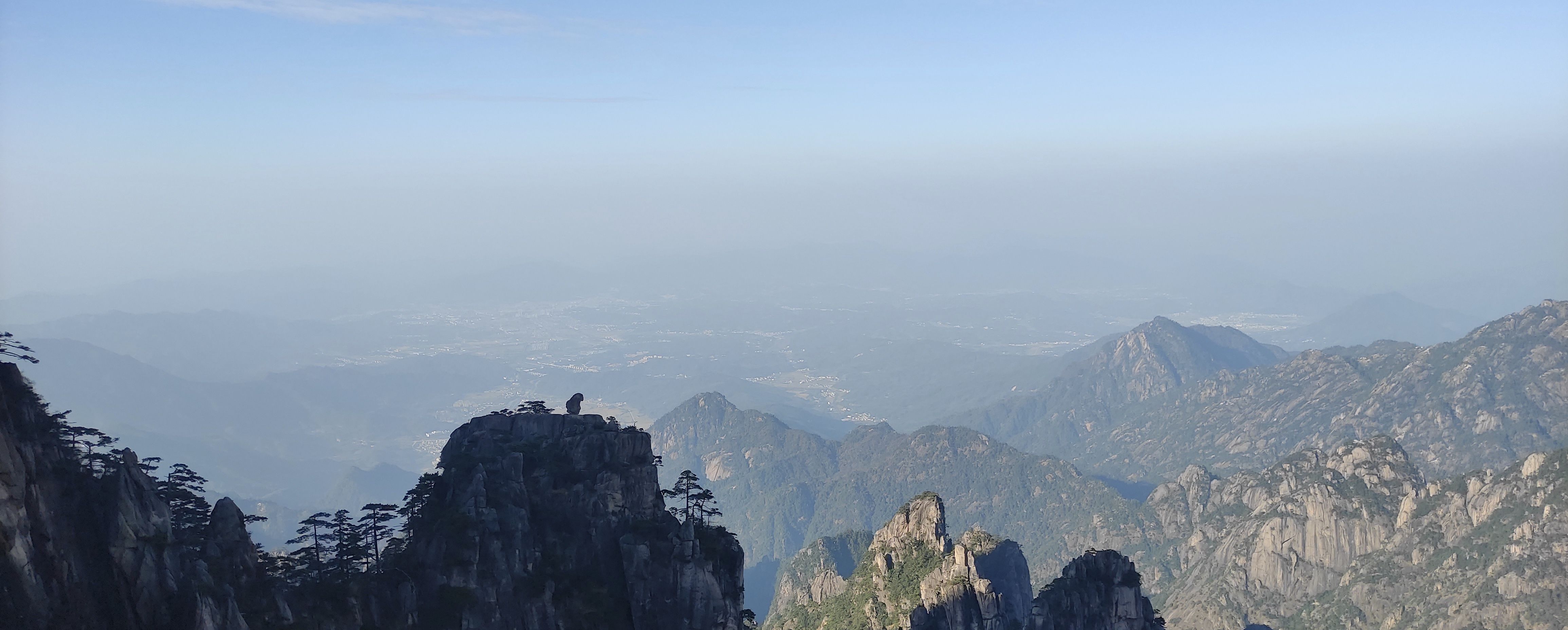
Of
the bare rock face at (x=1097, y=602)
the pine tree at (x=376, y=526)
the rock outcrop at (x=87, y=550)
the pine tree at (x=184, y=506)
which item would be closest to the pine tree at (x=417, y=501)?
the pine tree at (x=376, y=526)

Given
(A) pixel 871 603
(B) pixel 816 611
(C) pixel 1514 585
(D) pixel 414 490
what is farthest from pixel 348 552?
(C) pixel 1514 585

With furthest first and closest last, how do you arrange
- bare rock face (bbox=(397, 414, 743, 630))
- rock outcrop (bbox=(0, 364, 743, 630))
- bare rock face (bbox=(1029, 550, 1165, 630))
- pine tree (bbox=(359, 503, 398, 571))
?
bare rock face (bbox=(1029, 550, 1165, 630))
bare rock face (bbox=(397, 414, 743, 630))
pine tree (bbox=(359, 503, 398, 571))
rock outcrop (bbox=(0, 364, 743, 630))

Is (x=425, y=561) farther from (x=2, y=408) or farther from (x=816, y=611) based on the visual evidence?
(x=816, y=611)

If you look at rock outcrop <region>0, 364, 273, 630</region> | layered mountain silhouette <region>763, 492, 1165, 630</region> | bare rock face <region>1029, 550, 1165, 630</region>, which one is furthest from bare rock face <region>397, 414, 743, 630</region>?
bare rock face <region>1029, 550, 1165, 630</region>

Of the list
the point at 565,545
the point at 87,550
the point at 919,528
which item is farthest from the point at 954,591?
the point at 87,550

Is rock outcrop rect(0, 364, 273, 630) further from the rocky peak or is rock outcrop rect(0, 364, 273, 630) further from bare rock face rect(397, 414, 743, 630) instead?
the rocky peak

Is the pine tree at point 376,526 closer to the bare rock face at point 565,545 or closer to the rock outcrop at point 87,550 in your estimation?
the bare rock face at point 565,545
